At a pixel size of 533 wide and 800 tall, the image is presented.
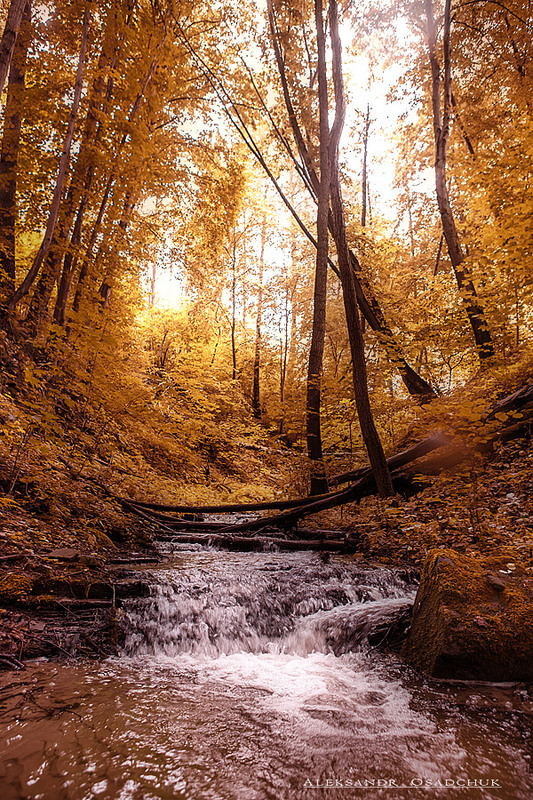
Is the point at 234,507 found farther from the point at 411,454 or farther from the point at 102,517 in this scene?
the point at 411,454

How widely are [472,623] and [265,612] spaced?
2.19 metres

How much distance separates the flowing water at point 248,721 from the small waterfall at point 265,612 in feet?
0.06

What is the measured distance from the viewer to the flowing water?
1.82 metres

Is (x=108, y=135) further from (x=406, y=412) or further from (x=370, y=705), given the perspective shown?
(x=370, y=705)

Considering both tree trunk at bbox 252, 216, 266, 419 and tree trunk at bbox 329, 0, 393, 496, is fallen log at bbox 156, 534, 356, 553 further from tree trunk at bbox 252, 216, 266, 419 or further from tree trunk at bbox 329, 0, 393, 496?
tree trunk at bbox 252, 216, 266, 419

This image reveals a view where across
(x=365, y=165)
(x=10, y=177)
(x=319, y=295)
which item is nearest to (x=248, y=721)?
(x=319, y=295)

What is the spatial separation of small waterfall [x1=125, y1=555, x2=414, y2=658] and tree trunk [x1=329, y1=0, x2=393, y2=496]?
213 cm

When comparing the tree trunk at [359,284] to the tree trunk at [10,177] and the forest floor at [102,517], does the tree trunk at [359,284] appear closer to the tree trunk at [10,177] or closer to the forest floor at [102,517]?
the forest floor at [102,517]

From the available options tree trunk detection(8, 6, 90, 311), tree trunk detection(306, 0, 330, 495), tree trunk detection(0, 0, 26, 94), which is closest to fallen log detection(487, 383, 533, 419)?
tree trunk detection(306, 0, 330, 495)

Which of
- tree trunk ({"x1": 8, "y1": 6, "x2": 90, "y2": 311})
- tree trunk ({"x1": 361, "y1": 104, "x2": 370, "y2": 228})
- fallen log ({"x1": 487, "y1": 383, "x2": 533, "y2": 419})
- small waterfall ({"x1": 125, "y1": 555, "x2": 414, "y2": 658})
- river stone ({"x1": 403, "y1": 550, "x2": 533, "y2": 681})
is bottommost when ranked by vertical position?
small waterfall ({"x1": 125, "y1": 555, "x2": 414, "y2": 658})

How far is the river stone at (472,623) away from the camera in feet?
8.77

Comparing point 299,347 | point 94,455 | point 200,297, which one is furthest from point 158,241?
point 299,347

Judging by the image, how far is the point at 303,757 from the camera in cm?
207

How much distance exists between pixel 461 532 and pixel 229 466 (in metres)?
9.87
